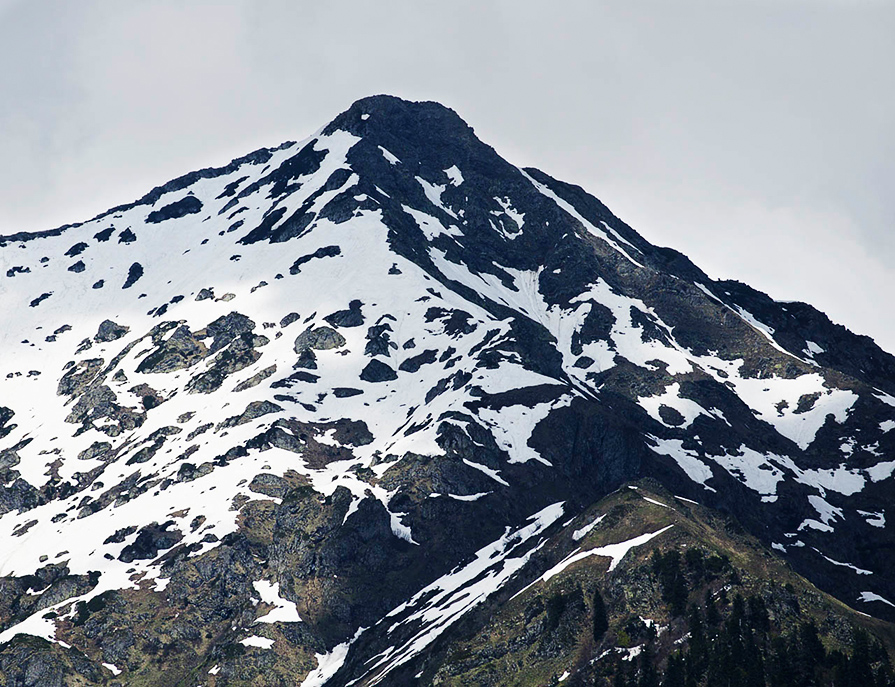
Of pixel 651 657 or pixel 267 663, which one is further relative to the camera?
pixel 267 663

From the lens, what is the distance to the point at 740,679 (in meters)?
138

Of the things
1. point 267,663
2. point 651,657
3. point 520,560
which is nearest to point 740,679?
point 651,657

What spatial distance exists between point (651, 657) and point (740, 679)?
12433 millimetres

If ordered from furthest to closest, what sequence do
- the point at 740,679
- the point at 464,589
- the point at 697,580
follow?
the point at 464,589 < the point at 697,580 < the point at 740,679

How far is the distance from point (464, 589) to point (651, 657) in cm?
5562

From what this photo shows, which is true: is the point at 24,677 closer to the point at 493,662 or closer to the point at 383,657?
the point at 383,657

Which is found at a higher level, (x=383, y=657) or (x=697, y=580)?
(x=383, y=657)

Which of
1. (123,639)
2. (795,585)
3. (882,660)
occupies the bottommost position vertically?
(882,660)

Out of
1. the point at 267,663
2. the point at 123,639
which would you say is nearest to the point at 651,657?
the point at 267,663

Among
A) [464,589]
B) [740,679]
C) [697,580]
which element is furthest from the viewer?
[464,589]

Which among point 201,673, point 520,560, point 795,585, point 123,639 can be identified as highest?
point 123,639

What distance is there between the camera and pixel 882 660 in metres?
140

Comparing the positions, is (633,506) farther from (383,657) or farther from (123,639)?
(123,639)

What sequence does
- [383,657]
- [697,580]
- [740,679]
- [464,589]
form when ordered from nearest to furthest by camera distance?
1. [740,679]
2. [697,580]
3. [383,657]
4. [464,589]
